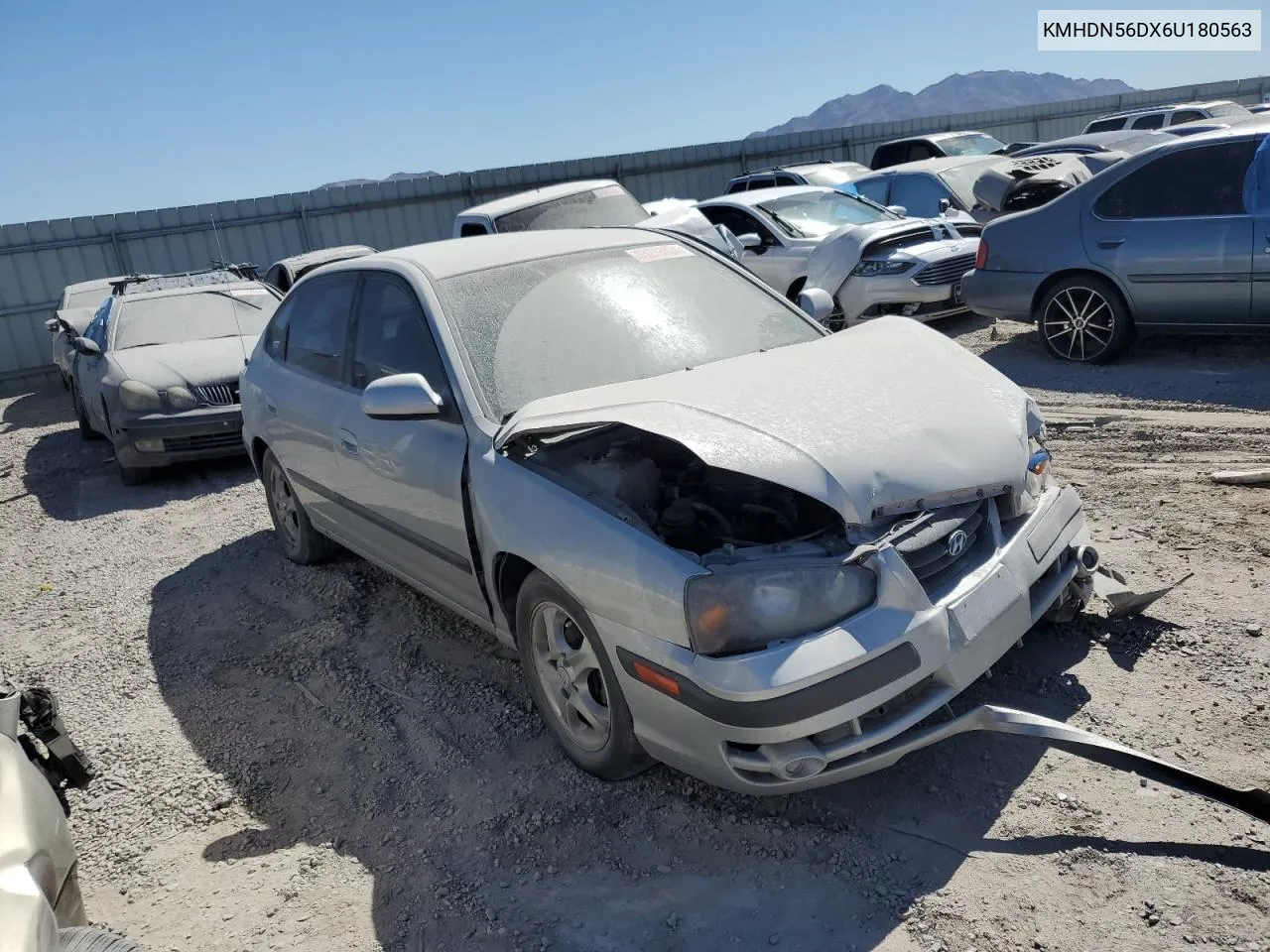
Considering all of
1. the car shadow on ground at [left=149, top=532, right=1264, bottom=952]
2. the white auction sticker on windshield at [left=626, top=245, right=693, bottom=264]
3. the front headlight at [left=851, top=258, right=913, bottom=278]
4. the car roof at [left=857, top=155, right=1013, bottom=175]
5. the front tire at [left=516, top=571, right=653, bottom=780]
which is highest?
the car roof at [left=857, top=155, right=1013, bottom=175]

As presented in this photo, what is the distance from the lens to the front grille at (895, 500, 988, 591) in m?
2.84

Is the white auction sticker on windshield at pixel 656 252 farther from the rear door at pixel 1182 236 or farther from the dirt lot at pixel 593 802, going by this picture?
the rear door at pixel 1182 236

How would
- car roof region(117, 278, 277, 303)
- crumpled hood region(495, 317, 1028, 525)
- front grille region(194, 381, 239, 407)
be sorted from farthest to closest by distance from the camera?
car roof region(117, 278, 277, 303) → front grille region(194, 381, 239, 407) → crumpled hood region(495, 317, 1028, 525)

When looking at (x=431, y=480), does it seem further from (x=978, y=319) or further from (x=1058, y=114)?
(x=1058, y=114)

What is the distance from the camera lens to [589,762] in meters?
3.24

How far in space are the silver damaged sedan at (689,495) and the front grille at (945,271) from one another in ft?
17.2

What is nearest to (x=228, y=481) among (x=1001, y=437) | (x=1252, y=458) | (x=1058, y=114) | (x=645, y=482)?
(x=645, y=482)

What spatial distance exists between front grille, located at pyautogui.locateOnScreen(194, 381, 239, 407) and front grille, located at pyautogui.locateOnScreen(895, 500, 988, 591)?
258 inches

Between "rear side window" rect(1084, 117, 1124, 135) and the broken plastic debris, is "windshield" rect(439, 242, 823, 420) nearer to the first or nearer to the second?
the broken plastic debris

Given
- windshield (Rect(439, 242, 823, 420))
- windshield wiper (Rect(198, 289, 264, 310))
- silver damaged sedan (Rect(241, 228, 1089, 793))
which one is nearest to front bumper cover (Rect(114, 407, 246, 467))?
windshield wiper (Rect(198, 289, 264, 310))

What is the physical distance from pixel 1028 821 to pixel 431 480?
2318 mm

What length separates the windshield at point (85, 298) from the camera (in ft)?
40.6

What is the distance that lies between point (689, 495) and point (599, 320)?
0.89 metres

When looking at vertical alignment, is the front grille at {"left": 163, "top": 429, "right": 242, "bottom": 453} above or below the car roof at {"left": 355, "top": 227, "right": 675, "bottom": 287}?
below
